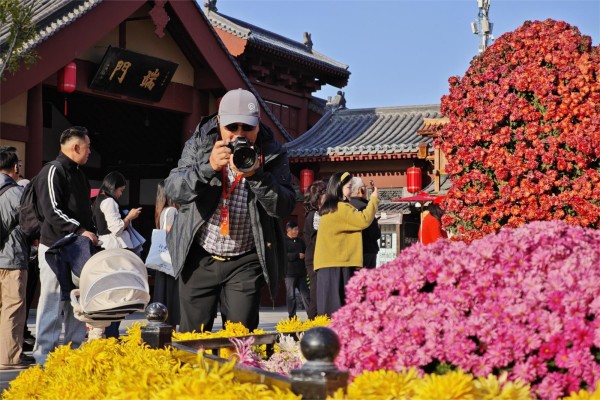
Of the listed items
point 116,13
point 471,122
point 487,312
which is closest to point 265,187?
point 471,122

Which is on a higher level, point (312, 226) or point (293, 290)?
point (312, 226)

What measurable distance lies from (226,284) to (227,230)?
32 cm

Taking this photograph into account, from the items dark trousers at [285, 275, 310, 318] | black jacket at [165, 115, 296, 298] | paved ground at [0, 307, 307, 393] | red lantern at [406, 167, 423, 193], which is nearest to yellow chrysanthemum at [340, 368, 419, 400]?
black jacket at [165, 115, 296, 298]

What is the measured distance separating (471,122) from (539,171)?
0.50 metres

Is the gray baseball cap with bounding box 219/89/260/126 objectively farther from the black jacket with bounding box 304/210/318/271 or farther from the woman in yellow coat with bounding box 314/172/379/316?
the black jacket with bounding box 304/210/318/271

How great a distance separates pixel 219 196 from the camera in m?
4.62

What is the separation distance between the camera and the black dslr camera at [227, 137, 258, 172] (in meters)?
4.07

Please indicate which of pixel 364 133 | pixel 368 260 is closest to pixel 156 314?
pixel 368 260

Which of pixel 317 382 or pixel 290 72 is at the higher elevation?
pixel 290 72

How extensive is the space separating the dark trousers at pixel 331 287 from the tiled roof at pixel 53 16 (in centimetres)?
673

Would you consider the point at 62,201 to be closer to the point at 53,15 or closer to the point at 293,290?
the point at 293,290

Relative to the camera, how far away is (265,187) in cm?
436

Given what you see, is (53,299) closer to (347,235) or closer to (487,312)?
(347,235)

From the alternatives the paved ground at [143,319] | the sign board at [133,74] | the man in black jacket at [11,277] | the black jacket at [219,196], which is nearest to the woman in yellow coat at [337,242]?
the paved ground at [143,319]
